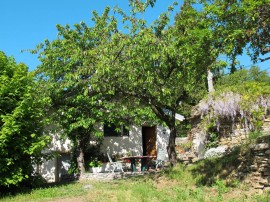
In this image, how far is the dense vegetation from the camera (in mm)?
7400

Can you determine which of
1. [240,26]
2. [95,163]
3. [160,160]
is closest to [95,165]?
[95,163]

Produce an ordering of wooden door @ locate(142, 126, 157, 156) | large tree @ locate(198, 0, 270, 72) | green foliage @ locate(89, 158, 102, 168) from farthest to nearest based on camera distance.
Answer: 1. wooden door @ locate(142, 126, 157, 156)
2. green foliage @ locate(89, 158, 102, 168)
3. large tree @ locate(198, 0, 270, 72)

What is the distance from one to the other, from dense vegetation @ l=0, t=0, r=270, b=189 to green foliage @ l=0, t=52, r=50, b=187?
31 millimetres

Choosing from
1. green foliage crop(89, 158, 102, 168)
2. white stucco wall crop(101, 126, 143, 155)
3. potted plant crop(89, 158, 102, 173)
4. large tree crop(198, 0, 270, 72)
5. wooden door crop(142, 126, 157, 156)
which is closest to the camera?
large tree crop(198, 0, 270, 72)

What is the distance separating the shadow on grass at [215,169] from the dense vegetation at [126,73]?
7.03 ft

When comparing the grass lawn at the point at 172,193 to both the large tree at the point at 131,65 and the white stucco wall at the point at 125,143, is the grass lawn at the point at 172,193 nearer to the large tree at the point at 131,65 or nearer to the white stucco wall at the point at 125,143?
the large tree at the point at 131,65

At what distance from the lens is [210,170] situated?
10484 mm

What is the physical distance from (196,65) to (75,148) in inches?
376

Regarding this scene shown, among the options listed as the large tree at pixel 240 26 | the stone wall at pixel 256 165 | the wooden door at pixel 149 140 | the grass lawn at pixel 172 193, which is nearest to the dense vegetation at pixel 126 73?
the large tree at pixel 240 26

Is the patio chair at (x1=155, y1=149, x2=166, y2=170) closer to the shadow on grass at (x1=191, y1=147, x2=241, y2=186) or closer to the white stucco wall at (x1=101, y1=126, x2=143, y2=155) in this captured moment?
the white stucco wall at (x1=101, y1=126, x2=143, y2=155)

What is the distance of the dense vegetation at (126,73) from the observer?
24.3 ft

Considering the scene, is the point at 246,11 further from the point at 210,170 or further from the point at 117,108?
the point at 117,108

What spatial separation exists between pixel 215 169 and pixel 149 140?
10.4 meters

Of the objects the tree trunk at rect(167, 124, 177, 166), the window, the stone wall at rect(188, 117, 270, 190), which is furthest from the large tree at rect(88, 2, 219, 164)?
the window
